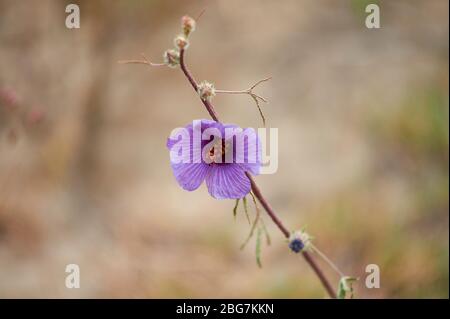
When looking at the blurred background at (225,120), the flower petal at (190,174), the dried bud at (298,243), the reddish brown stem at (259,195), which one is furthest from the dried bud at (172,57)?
the blurred background at (225,120)

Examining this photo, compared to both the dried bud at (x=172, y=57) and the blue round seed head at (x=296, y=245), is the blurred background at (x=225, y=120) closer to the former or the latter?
the blue round seed head at (x=296, y=245)

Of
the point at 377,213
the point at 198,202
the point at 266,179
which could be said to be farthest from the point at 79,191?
the point at 377,213

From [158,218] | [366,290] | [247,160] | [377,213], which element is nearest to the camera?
[247,160]

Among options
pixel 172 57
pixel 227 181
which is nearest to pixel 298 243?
pixel 227 181

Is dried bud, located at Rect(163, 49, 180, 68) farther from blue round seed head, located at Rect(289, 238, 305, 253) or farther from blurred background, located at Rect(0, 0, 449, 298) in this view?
blurred background, located at Rect(0, 0, 449, 298)

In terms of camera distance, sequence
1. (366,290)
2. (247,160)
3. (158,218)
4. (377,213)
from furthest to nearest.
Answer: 1. (158,218)
2. (377,213)
3. (366,290)
4. (247,160)
